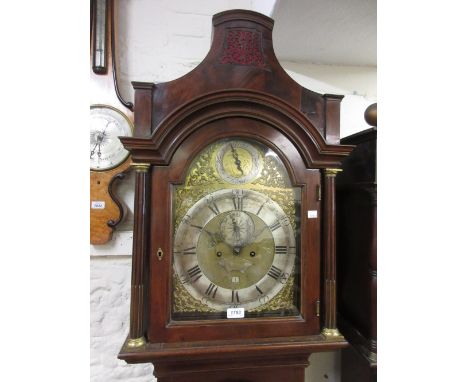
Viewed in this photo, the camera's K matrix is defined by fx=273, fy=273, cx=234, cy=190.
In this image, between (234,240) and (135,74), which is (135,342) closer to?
(234,240)

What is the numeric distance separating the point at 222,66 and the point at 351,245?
0.71m

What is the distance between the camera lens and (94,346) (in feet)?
3.46

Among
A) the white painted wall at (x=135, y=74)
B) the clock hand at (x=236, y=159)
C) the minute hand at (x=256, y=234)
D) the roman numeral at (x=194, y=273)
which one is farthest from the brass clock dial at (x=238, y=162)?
the white painted wall at (x=135, y=74)

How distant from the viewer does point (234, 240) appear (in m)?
0.75

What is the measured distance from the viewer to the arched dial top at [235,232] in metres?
0.73

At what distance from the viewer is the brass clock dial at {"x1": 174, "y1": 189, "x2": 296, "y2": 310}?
2.40ft

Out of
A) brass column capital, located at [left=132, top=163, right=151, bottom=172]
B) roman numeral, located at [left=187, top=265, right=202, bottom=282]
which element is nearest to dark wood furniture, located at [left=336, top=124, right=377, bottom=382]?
roman numeral, located at [left=187, top=265, right=202, bottom=282]

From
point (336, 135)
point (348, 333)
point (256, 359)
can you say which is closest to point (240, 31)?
point (336, 135)

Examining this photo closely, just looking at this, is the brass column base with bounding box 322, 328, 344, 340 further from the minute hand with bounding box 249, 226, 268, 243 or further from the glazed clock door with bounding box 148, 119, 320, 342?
the minute hand with bounding box 249, 226, 268, 243

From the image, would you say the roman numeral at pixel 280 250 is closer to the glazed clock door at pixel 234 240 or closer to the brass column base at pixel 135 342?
the glazed clock door at pixel 234 240

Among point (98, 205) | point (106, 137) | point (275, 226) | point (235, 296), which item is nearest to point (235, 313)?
point (235, 296)

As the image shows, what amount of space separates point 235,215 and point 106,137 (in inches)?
24.2

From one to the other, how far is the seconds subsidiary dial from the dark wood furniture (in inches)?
32.2

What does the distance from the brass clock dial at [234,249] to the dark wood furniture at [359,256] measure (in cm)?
27
